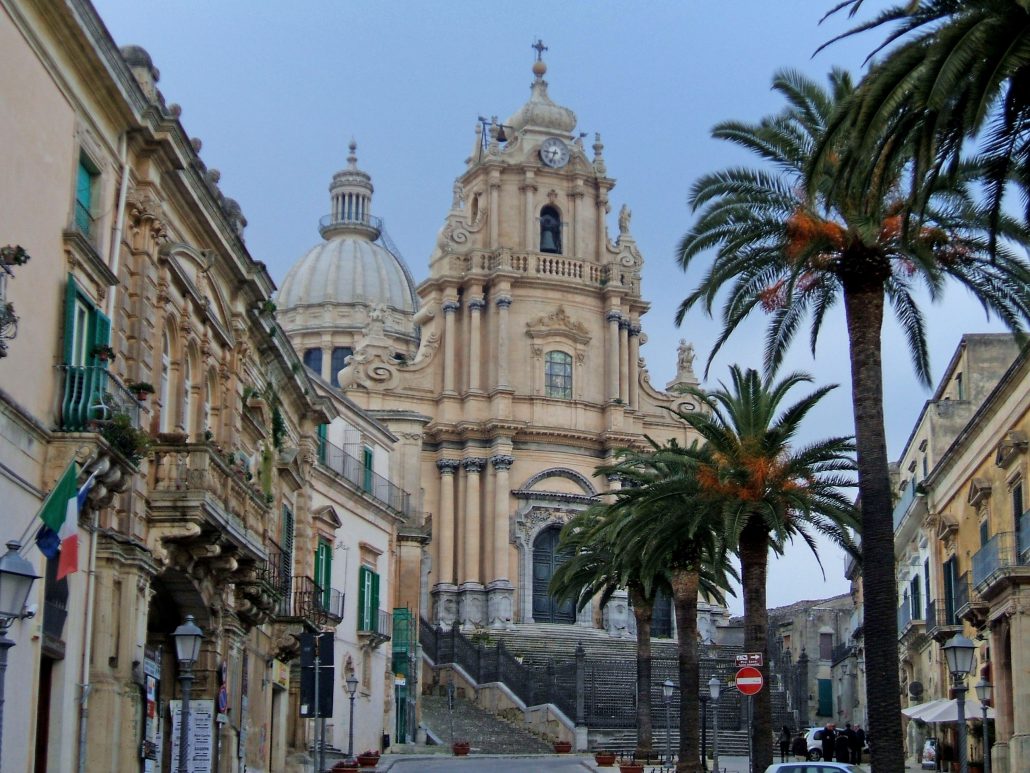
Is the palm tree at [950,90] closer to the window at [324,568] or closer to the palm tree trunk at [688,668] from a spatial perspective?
the palm tree trunk at [688,668]

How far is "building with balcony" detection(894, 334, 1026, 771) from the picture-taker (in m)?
38.4

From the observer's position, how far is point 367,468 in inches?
1966

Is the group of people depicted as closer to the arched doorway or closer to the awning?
the awning

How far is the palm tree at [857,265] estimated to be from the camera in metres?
24.3

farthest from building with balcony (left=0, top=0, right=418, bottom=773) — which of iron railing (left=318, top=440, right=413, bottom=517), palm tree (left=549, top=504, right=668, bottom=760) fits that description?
palm tree (left=549, top=504, right=668, bottom=760)

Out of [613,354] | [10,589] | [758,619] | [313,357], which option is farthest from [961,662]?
[313,357]

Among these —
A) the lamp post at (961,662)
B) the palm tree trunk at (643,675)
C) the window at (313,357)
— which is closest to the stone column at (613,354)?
the palm tree trunk at (643,675)

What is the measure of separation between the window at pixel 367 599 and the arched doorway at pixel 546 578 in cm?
1913

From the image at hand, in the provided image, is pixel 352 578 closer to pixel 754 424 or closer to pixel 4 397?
pixel 754 424

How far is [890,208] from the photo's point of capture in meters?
25.7

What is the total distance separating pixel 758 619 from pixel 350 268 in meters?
67.0

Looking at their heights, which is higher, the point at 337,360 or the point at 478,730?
the point at 337,360

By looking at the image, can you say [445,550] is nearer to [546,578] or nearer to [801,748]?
[546,578]

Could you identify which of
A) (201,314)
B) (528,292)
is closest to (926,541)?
(528,292)
